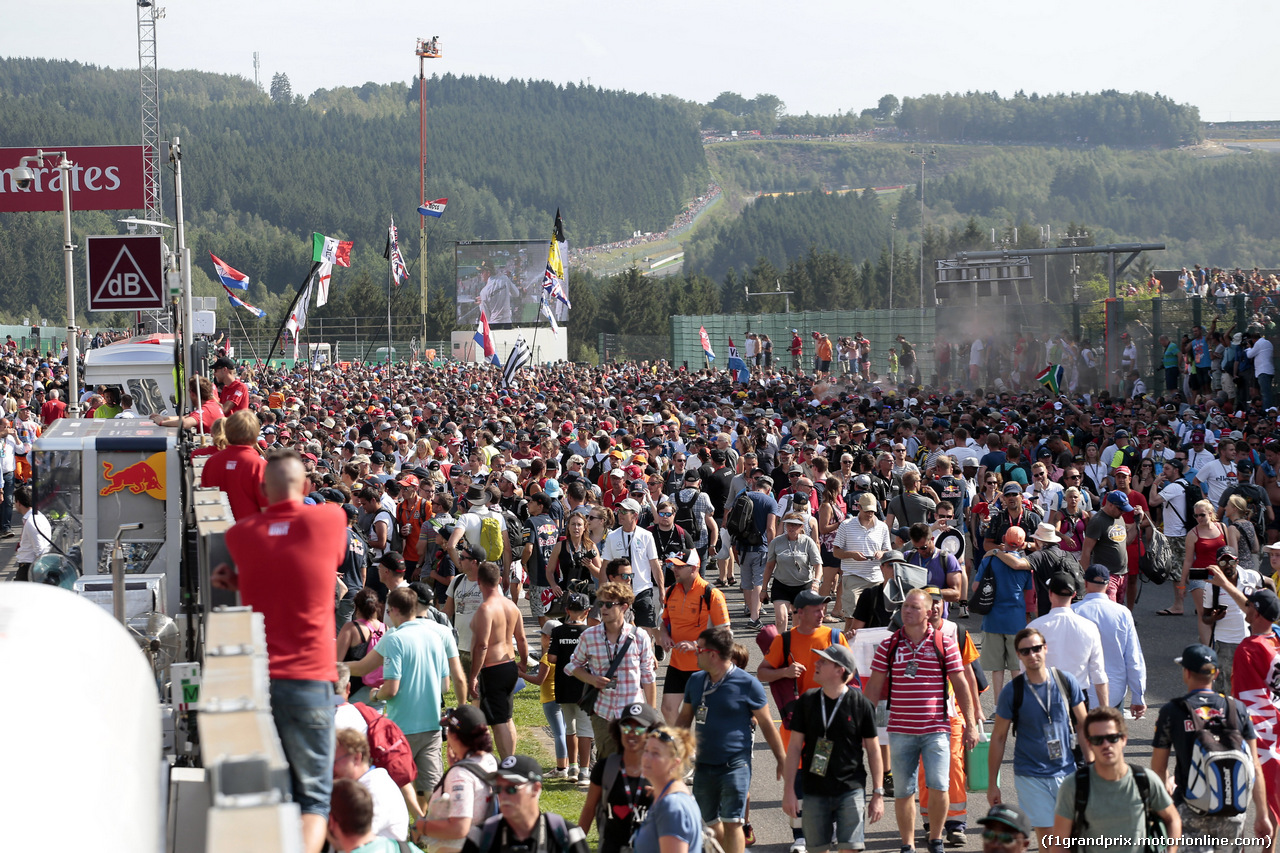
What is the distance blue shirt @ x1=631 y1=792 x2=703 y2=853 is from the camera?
5691 mm

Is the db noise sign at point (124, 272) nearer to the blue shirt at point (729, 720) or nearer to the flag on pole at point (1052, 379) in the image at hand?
the blue shirt at point (729, 720)

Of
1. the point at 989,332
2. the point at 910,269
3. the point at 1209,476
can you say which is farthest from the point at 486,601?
the point at 910,269

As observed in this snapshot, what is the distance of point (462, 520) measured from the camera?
12.6m

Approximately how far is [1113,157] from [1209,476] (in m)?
176

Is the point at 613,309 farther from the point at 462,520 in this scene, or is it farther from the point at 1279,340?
the point at 462,520

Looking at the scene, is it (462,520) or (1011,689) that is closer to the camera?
(1011,689)

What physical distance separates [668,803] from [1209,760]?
3.10 m

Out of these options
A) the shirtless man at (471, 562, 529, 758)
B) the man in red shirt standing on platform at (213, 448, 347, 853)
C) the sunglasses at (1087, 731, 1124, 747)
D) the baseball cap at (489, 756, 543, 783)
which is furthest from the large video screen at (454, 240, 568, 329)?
the man in red shirt standing on platform at (213, 448, 347, 853)

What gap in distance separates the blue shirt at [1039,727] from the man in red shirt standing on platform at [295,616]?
4290 millimetres

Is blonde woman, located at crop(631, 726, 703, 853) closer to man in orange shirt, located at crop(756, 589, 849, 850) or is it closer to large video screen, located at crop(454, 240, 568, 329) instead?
man in orange shirt, located at crop(756, 589, 849, 850)

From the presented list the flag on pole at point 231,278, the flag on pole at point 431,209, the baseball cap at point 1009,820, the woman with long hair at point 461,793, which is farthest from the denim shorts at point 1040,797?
the flag on pole at point 431,209

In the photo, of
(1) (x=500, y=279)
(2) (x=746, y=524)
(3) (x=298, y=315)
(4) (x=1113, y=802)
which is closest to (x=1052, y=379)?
(3) (x=298, y=315)

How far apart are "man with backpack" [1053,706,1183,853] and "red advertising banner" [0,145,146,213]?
44.9 m

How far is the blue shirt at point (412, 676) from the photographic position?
8188 millimetres
